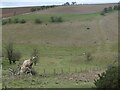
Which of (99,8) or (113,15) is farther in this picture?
(99,8)

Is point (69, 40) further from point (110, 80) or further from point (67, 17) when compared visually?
point (110, 80)

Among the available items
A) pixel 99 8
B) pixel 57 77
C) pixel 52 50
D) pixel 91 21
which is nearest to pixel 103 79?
pixel 57 77

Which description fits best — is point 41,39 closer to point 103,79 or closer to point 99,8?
point 99,8

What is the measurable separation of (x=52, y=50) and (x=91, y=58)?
13.7 meters

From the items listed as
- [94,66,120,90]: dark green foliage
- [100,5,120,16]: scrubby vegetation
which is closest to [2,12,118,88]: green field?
[100,5,120,16]: scrubby vegetation

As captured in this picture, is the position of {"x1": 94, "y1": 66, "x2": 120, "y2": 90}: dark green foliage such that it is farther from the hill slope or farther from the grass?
the hill slope

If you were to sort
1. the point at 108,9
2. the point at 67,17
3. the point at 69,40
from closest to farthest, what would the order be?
the point at 69,40, the point at 67,17, the point at 108,9

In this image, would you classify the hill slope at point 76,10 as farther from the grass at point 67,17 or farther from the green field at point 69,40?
the green field at point 69,40

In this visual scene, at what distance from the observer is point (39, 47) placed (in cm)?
6619

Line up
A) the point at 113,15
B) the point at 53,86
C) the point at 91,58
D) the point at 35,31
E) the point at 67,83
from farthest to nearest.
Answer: the point at 113,15, the point at 35,31, the point at 91,58, the point at 67,83, the point at 53,86

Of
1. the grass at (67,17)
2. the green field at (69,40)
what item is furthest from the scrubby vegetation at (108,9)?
the green field at (69,40)

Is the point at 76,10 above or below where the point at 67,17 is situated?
above

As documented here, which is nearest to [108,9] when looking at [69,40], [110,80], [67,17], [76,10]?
[76,10]

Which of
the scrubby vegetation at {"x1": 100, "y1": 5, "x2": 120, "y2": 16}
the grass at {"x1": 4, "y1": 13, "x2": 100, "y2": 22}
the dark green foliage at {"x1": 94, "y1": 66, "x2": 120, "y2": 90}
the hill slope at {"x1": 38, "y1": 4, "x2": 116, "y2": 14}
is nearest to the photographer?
the dark green foliage at {"x1": 94, "y1": 66, "x2": 120, "y2": 90}
